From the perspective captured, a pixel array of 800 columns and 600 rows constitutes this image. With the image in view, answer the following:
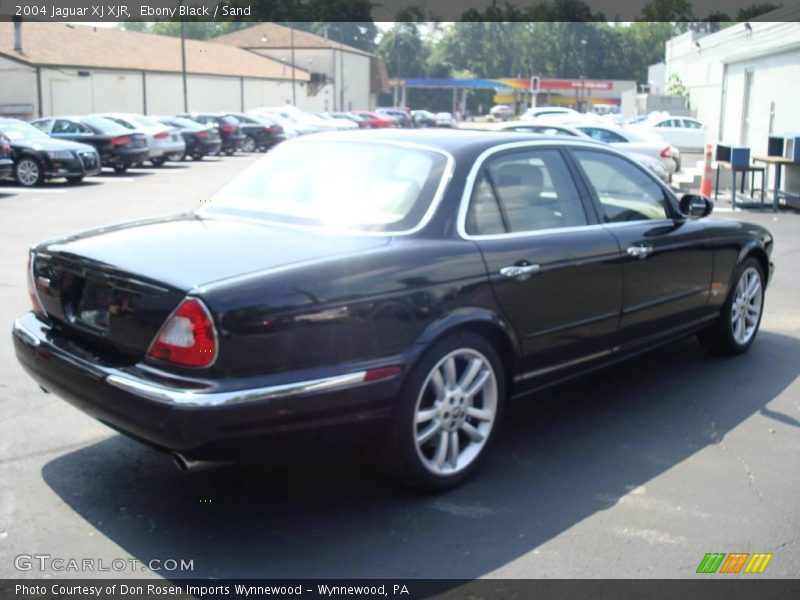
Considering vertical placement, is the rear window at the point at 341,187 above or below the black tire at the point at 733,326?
above

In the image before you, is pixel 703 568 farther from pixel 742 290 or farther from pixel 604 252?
pixel 742 290

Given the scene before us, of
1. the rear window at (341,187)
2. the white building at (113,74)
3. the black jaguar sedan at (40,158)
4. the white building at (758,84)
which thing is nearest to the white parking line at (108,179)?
the black jaguar sedan at (40,158)

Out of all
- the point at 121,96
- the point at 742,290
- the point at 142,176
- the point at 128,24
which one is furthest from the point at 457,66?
the point at 742,290

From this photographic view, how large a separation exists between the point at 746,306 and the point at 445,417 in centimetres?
332

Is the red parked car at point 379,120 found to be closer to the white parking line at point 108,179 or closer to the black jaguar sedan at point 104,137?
the black jaguar sedan at point 104,137

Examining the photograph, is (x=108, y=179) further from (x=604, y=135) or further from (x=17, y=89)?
(x=17, y=89)

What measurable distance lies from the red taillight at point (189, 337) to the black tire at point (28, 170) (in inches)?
689

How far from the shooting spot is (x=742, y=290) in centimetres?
639

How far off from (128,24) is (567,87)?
6328 centimetres

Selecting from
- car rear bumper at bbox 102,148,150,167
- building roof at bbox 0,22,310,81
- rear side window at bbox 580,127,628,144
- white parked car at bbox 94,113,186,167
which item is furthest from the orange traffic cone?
building roof at bbox 0,22,310,81

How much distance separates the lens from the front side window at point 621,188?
5.20m

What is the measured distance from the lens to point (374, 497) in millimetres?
4113

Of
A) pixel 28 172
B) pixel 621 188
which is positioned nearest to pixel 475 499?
pixel 621 188

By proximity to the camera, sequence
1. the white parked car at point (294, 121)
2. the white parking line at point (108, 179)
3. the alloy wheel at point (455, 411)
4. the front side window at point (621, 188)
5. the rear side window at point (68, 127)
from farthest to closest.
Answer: the white parked car at point (294, 121)
the rear side window at point (68, 127)
the white parking line at point (108, 179)
the front side window at point (621, 188)
the alloy wheel at point (455, 411)
